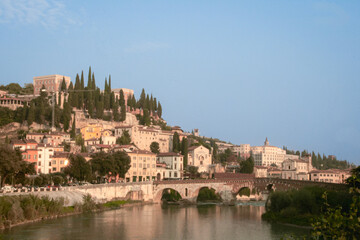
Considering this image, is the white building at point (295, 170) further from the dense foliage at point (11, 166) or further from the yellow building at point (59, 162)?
the dense foliage at point (11, 166)

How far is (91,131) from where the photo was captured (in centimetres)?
7638

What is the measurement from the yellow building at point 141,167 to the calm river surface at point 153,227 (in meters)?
15.8

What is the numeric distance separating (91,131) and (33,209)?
44.4 metres

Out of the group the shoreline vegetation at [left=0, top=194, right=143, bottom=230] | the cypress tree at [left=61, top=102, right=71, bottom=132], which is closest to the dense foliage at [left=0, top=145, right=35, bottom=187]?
the shoreline vegetation at [left=0, top=194, right=143, bottom=230]

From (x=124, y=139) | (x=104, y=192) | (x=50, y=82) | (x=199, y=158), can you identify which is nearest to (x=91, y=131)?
(x=124, y=139)

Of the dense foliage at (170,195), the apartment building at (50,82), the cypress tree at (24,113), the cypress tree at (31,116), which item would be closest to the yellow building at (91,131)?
the cypress tree at (31,116)

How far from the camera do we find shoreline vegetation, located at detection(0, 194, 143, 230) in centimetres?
2974

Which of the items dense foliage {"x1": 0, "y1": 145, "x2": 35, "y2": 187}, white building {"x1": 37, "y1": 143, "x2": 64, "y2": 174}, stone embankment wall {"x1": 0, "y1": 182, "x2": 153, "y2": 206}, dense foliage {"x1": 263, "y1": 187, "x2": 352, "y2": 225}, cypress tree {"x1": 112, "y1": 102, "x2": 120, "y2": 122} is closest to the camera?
dense foliage {"x1": 0, "y1": 145, "x2": 35, "y2": 187}

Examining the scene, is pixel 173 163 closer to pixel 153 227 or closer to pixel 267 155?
pixel 153 227

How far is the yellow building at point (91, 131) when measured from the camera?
75.1 metres

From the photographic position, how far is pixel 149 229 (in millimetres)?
32875

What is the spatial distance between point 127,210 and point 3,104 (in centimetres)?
4095

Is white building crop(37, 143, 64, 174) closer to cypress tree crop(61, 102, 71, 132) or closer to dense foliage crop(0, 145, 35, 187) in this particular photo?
dense foliage crop(0, 145, 35, 187)

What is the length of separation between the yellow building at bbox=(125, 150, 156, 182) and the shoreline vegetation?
60.8ft
